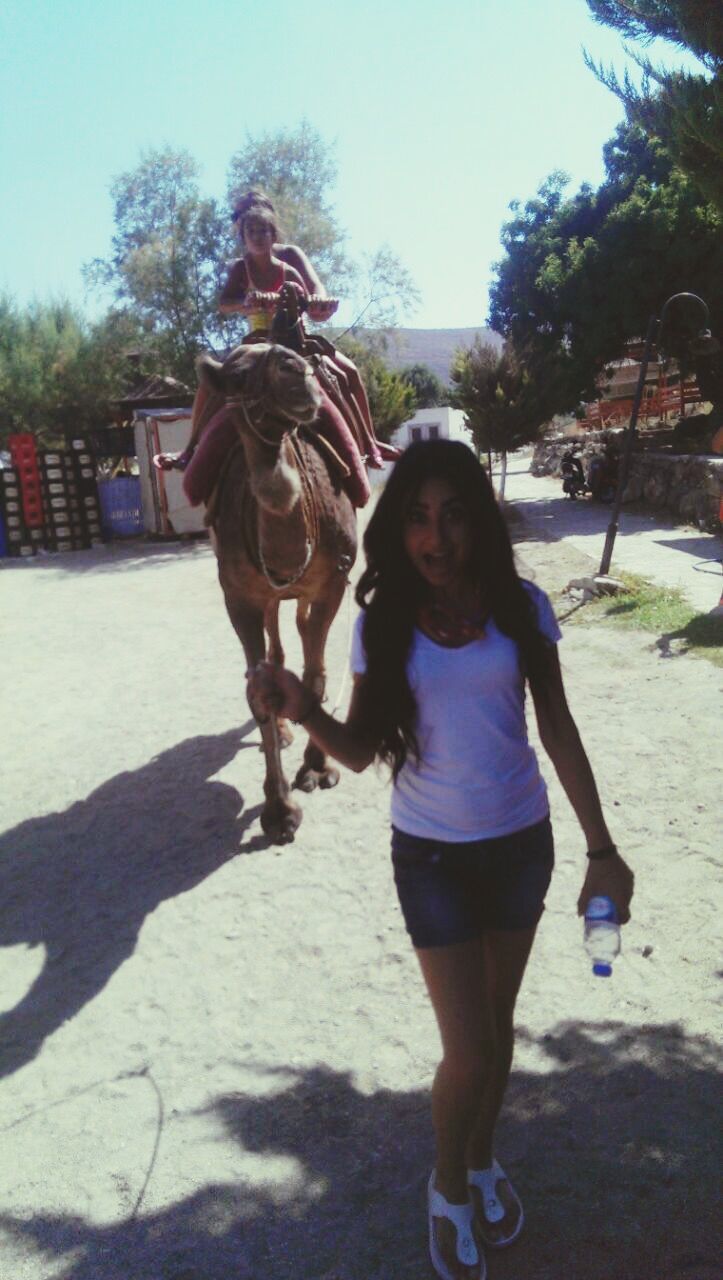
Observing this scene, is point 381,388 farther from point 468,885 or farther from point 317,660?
point 468,885

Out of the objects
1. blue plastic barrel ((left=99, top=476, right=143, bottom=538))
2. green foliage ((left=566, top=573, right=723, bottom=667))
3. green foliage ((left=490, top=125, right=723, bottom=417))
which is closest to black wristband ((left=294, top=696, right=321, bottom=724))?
green foliage ((left=566, top=573, right=723, bottom=667))

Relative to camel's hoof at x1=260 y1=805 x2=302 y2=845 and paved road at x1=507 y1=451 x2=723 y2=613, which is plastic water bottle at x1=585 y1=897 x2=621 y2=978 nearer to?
camel's hoof at x1=260 y1=805 x2=302 y2=845

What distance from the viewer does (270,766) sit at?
4.62 meters

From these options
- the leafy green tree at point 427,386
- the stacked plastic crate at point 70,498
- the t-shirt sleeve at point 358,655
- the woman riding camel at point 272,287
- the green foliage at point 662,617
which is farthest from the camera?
the leafy green tree at point 427,386

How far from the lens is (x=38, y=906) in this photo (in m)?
4.25

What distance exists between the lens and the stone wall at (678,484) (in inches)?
587

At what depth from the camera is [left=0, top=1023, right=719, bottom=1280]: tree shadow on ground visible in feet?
7.09

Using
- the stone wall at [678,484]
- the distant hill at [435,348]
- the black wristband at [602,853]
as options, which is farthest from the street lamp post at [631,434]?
the distant hill at [435,348]

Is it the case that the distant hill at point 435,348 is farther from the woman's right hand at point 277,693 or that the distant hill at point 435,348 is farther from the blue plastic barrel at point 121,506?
the woman's right hand at point 277,693

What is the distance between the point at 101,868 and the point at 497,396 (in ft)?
48.8

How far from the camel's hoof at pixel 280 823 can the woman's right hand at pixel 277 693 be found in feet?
9.18

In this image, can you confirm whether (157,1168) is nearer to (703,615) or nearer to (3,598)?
(703,615)

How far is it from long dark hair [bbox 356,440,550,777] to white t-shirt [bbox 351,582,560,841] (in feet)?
0.11

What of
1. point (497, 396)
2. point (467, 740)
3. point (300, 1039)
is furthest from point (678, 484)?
point (467, 740)
